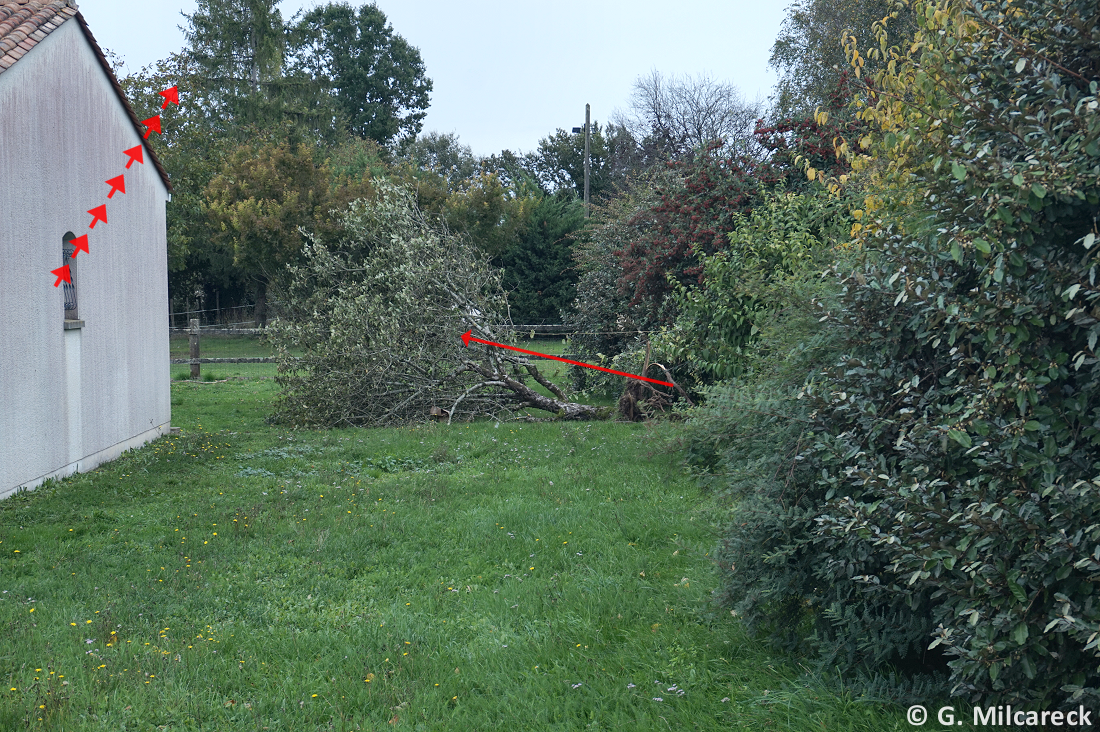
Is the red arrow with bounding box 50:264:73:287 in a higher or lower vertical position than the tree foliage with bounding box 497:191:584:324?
lower

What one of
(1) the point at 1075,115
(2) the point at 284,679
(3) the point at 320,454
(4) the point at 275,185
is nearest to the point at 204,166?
(4) the point at 275,185

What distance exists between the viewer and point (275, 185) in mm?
28094

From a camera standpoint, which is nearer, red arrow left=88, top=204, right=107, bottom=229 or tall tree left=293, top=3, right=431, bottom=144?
red arrow left=88, top=204, right=107, bottom=229

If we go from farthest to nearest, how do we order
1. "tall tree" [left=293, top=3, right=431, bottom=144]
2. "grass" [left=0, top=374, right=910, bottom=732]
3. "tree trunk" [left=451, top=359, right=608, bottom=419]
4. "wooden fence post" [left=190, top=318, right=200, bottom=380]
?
"tall tree" [left=293, top=3, right=431, bottom=144]
"wooden fence post" [left=190, top=318, right=200, bottom=380]
"tree trunk" [left=451, top=359, right=608, bottom=419]
"grass" [left=0, top=374, right=910, bottom=732]

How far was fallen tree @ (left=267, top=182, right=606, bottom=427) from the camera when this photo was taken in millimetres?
13367

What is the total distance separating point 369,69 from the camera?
52000 millimetres

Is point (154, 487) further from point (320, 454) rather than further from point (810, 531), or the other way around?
point (810, 531)

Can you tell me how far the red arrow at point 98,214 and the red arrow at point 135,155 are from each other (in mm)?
1416

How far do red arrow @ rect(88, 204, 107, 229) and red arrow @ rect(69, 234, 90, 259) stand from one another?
0.93 ft

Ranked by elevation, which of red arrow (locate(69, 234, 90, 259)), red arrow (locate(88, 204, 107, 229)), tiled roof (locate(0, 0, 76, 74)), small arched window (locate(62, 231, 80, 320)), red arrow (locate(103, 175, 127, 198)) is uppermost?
tiled roof (locate(0, 0, 76, 74))

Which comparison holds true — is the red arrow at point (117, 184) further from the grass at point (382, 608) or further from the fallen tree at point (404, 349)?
the grass at point (382, 608)

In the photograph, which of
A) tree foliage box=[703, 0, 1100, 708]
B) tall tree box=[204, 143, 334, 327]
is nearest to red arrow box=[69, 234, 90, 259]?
tree foliage box=[703, 0, 1100, 708]

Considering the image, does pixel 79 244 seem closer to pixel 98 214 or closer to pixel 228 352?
pixel 98 214

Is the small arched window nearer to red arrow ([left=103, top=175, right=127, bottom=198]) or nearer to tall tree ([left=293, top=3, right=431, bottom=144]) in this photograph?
red arrow ([left=103, top=175, right=127, bottom=198])
